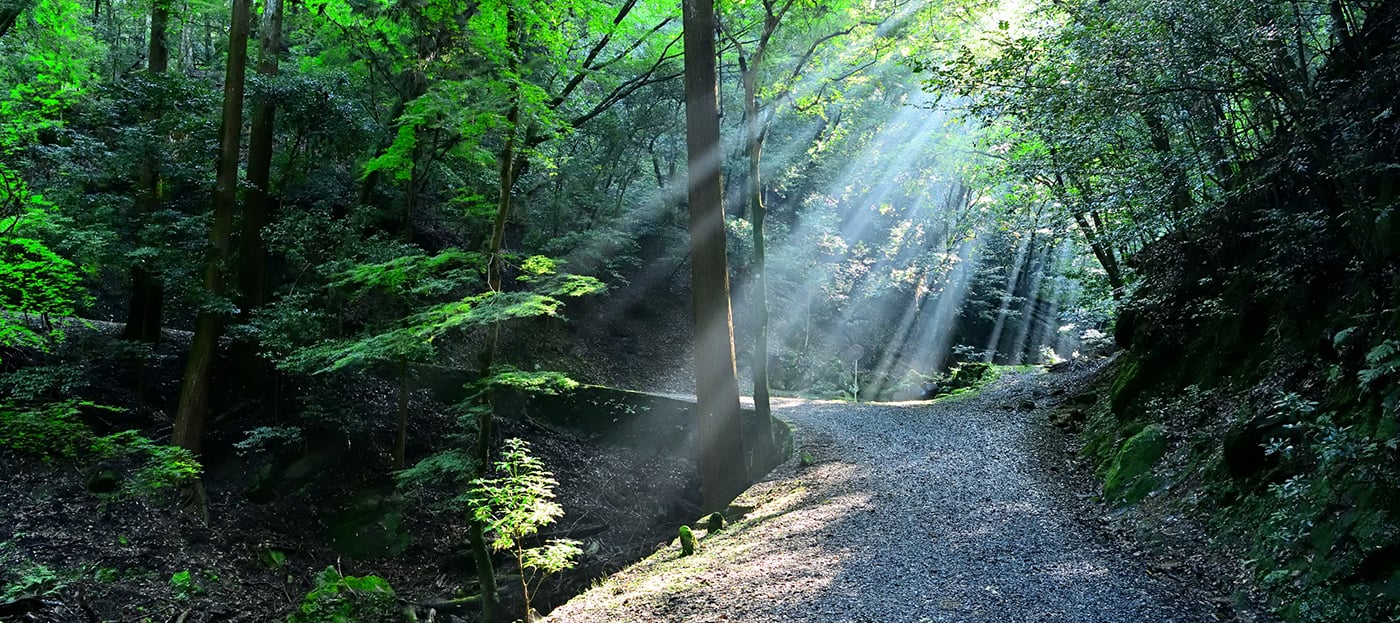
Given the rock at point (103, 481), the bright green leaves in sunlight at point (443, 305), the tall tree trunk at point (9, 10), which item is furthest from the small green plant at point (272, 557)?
the tall tree trunk at point (9, 10)

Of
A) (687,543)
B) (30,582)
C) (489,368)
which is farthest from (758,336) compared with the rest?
(30,582)

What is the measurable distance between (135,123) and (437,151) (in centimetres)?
416

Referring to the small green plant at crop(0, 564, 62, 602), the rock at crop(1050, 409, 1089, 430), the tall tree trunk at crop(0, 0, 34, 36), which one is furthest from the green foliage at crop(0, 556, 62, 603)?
the rock at crop(1050, 409, 1089, 430)

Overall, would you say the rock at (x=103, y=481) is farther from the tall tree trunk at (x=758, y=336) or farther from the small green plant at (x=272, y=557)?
the tall tree trunk at (x=758, y=336)

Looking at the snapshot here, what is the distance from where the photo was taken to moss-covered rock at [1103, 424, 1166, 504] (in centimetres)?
645

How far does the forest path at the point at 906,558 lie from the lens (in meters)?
4.76

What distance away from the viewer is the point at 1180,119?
684cm

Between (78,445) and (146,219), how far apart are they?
Result: 10.4 feet

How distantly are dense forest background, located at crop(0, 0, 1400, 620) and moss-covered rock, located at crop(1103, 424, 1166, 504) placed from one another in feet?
0.12

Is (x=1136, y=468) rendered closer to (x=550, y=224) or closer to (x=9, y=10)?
(x=550, y=224)

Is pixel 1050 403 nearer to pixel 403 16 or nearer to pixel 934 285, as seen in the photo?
pixel 403 16

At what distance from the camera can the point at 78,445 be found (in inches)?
360

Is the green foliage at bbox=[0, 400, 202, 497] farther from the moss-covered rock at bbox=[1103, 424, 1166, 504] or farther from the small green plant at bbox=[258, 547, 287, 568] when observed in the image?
the moss-covered rock at bbox=[1103, 424, 1166, 504]

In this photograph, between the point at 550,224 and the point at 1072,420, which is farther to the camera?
the point at 550,224
